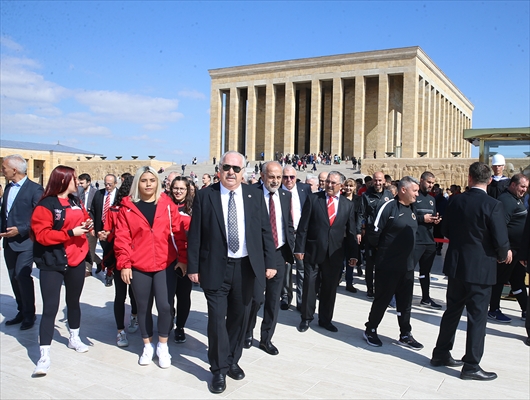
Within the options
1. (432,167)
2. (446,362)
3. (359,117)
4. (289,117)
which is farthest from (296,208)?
(289,117)

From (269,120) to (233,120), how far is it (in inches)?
187

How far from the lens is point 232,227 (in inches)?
169

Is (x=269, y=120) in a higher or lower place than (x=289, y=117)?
lower

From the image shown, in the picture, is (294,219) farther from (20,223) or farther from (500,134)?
(500,134)

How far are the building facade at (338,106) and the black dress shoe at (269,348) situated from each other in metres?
35.8

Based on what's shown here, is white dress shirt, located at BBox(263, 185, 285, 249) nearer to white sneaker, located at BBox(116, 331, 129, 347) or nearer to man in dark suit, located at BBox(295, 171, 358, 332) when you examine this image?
man in dark suit, located at BBox(295, 171, 358, 332)

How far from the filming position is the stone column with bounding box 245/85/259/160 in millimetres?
47188

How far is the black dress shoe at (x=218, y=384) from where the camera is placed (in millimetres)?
4074

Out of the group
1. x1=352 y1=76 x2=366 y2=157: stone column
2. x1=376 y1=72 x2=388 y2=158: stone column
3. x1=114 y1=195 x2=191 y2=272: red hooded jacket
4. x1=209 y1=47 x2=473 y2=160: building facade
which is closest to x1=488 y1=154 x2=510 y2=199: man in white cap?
x1=114 y1=195 x2=191 y2=272: red hooded jacket

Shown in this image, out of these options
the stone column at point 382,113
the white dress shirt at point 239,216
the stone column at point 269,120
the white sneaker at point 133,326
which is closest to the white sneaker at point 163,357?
the white sneaker at point 133,326

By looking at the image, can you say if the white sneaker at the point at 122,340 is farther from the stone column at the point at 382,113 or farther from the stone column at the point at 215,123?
the stone column at the point at 215,123

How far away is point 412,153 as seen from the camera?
41156 mm

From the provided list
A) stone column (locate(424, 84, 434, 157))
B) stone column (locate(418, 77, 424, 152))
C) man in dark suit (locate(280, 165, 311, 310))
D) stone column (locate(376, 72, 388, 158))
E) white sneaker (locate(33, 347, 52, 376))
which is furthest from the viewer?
stone column (locate(424, 84, 434, 157))

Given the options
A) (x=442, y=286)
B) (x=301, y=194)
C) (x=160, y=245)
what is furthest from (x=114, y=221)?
(x=442, y=286)
